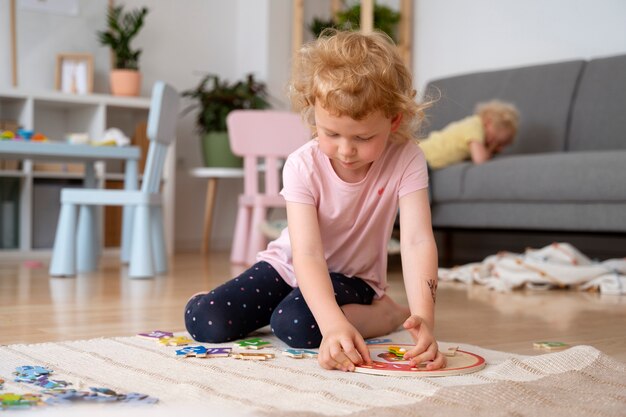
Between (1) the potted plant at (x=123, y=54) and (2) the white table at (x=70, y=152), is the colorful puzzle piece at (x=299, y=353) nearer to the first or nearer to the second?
(2) the white table at (x=70, y=152)

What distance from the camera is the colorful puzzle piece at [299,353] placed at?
1.45 metres

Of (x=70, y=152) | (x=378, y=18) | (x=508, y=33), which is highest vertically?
(x=378, y=18)

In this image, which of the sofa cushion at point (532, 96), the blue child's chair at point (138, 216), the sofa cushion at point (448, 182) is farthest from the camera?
the sofa cushion at point (532, 96)

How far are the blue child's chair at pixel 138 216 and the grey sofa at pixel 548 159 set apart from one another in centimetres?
106

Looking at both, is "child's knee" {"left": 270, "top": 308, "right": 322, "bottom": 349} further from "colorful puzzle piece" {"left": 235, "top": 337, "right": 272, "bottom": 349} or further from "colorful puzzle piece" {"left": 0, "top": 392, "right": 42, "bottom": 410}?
"colorful puzzle piece" {"left": 0, "top": 392, "right": 42, "bottom": 410}

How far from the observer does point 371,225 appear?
65.7 inches

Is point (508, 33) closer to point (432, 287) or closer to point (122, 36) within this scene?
point (122, 36)

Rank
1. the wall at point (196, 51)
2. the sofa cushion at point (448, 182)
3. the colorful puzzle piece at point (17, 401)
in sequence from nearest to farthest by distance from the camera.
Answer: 1. the colorful puzzle piece at point (17, 401)
2. the sofa cushion at point (448, 182)
3. the wall at point (196, 51)

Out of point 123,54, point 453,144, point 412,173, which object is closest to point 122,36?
point 123,54

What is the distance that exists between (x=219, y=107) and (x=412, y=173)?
337cm

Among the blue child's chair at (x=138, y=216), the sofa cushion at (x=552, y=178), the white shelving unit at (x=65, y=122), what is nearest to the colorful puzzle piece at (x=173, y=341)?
the blue child's chair at (x=138, y=216)

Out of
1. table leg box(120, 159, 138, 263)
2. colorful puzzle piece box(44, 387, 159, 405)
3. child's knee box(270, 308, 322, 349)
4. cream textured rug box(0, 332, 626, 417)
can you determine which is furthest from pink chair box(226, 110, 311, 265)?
colorful puzzle piece box(44, 387, 159, 405)

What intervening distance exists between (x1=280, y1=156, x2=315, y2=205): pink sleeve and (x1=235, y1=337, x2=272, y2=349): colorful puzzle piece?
0.28m

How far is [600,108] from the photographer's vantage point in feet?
12.3
